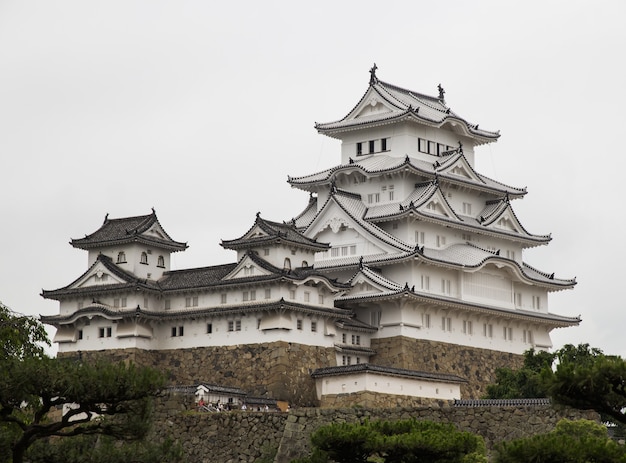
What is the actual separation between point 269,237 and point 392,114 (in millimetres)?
13402

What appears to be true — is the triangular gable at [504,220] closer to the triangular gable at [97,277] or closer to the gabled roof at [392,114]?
the gabled roof at [392,114]

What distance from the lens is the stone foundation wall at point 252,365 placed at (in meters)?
58.2

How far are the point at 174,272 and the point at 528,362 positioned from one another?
17274 millimetres

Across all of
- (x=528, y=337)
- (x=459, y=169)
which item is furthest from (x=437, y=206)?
(x=528, y=337)

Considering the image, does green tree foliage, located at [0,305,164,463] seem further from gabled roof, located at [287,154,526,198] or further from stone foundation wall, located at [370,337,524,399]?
gabled roof, located at [287,154,526,198]

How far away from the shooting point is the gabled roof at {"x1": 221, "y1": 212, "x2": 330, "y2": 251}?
61.1 metres

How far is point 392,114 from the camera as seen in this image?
71.1m

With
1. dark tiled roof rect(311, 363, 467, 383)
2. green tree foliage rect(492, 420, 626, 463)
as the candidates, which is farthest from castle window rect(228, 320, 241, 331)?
green tree foliage rect(492, 420, 626, 463)

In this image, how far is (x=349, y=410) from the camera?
45.4 meters

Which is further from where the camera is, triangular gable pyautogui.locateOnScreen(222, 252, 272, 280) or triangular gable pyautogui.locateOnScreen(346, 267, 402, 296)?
triangular gable pyautogui.locateOnScreen(346, 267, 402, 296)

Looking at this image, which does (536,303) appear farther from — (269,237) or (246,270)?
(246,270)

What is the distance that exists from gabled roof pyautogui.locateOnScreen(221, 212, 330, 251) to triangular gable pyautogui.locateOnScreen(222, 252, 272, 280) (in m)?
1.08

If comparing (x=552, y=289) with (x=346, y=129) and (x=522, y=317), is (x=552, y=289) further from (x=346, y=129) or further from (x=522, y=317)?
(x=346, y=129)

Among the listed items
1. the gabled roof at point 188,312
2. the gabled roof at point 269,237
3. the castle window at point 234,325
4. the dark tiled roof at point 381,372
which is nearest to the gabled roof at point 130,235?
the gabled roof at point 188,312
